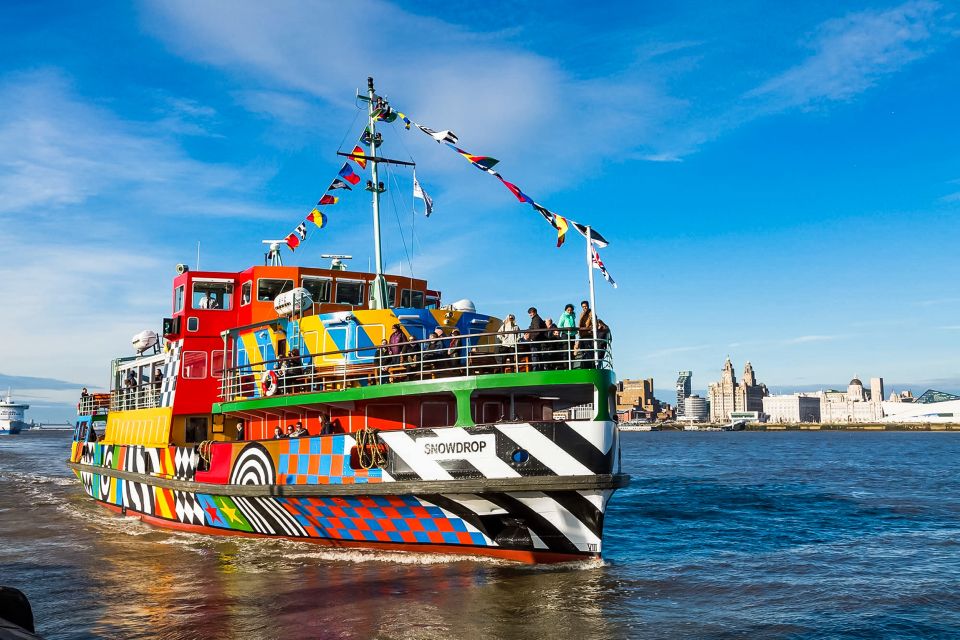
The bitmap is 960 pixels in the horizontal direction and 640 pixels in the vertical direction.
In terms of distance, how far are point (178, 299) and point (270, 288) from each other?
3391 mm

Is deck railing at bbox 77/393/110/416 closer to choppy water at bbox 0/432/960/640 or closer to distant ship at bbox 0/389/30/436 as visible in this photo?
choppy water at bbox 0/432/960/640

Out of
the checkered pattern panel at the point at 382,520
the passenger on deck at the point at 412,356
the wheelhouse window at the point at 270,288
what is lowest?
the checkered pattern panel at the point at 382,520

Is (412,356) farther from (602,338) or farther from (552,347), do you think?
(602,338)

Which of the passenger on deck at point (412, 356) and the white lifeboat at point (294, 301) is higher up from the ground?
the white lifeboat at point (294, 301)

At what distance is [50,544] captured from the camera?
61.4 feet

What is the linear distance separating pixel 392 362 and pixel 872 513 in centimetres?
1726

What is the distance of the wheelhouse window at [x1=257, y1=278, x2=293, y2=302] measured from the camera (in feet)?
62.0

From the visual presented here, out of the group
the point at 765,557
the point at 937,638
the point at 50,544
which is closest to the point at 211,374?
the point at 50,544

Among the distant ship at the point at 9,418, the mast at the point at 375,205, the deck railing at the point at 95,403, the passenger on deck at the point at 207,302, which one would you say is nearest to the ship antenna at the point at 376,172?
the mast at the point at 375,205

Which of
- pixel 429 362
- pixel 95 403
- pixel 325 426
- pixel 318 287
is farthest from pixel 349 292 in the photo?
pixel 95 403

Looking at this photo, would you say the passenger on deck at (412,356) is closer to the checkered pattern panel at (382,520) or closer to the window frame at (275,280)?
the checkered pattern panel at (382,520)

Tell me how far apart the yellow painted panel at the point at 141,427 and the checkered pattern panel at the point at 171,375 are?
244mm

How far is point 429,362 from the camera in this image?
1418cm

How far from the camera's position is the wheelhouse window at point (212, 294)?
20.3 m
